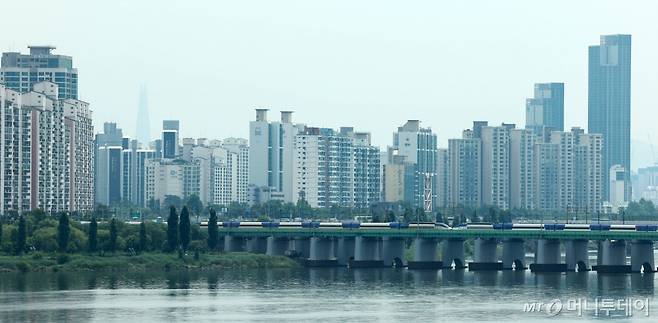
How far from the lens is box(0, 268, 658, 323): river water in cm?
13112

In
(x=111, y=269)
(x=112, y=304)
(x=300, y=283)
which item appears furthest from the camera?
(x=111, y=269)

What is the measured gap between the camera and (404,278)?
182375 mm

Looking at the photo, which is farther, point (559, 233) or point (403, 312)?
point (559, 233)

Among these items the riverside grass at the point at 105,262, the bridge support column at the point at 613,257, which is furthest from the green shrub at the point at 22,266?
the bridge support column at the point at 613,257

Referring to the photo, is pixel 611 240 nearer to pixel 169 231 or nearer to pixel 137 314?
pixel 169 231

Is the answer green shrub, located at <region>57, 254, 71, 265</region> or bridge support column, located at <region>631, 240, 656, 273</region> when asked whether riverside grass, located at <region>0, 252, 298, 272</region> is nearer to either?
green shrub, located at <region>57, 254, 71, 265</region>

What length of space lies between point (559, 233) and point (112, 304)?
70583mm

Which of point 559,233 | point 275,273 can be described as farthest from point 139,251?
point 559,233

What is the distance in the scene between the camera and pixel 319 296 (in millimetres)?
152000

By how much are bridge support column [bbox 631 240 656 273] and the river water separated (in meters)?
5.17

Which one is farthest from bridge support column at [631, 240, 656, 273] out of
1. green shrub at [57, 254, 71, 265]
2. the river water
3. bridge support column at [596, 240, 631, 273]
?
green shrub at [57, 254, 71, 265]

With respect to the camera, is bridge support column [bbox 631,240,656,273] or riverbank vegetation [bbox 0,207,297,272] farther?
bridge support column [bbox 631,240,656,273]

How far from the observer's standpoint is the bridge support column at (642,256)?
195 m

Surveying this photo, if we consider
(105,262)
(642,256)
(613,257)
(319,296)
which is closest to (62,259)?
(105,262)
